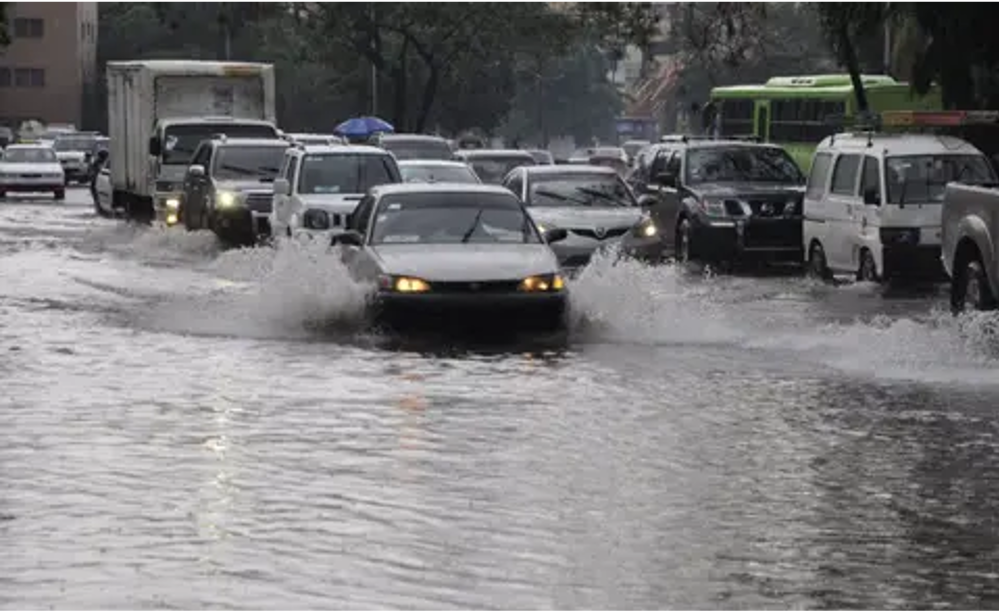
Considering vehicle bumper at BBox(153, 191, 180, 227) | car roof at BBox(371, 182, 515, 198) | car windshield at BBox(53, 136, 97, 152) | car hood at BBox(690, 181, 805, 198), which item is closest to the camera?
car roof at BBox(371, 182, 515, 198)

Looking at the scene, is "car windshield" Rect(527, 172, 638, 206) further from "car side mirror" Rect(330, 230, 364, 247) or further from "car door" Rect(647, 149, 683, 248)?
"car side mirror" Rect(330, 230, 364, 247)

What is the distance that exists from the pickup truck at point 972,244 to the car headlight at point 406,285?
4710 mm

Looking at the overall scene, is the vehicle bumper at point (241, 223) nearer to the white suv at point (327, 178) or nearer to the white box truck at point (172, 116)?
the white suv at point (327, 178)

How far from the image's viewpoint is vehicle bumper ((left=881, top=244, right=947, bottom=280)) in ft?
99.1

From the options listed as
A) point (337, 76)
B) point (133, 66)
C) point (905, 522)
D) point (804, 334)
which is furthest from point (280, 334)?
Answer: point (337, 76)

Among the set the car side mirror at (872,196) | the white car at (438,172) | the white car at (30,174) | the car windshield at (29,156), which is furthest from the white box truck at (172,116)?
the car windshield at (29,156)

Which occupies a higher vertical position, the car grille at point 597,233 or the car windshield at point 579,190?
the car windshield at point 579,190

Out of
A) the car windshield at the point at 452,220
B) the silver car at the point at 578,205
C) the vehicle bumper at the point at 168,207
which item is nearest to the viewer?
the car windshield at the point at 452,220

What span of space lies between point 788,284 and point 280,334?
10.9 m

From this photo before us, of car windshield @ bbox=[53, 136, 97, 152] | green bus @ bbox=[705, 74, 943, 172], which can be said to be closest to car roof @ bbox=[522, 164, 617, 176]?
green bus @ bbox=[705, 74, 943, 172]

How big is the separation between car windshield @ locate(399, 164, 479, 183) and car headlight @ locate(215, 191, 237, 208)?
2.87 metres

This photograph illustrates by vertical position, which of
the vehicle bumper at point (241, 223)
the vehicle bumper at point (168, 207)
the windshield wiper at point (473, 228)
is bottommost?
the vehicle bumper at point (168, 207)

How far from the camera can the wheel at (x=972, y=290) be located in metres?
22.7

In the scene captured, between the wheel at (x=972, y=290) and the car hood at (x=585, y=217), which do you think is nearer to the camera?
the wheel at (x=972, y=290)
